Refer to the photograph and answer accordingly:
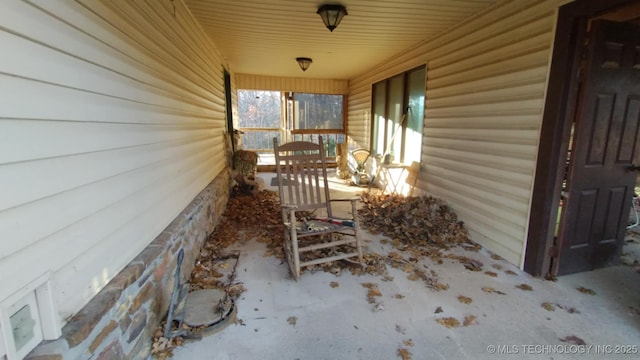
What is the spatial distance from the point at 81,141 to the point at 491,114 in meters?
3.48

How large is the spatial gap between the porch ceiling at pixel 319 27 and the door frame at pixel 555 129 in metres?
1.01

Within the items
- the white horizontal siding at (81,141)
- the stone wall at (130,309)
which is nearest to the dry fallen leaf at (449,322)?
the stone wall at (130,309)

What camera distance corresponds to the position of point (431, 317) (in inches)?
83.6

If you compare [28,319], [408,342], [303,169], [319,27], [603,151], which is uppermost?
[319,27]

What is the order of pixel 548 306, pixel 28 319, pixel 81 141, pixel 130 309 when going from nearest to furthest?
pixel 28 319 < pixel 81 141 < pixel 130 309 < pixel 548 306

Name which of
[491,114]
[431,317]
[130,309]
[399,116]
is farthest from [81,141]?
[399,116]

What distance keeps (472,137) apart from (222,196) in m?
3.60

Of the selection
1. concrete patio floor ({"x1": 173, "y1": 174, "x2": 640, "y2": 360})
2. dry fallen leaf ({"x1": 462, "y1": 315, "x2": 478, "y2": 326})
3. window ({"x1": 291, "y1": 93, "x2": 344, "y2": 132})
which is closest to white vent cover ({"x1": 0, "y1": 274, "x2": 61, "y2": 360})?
concrete patio floor ({"x1": 173, "y1": 174, "x2": 640, "y2": 360})

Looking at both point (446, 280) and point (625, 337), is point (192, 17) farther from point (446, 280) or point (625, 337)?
point (625, 337)

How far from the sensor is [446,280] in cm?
262

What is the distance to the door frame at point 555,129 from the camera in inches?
91.7

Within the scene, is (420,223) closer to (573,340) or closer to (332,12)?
(573,340)

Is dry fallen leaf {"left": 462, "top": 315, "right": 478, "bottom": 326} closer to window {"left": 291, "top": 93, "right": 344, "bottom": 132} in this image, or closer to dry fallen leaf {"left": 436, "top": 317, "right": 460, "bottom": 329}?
dry fallen leaf {"left": 436, "top": 317, "right": 460, "bottom": 329}

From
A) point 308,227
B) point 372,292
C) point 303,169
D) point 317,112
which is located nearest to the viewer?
point 372,292
